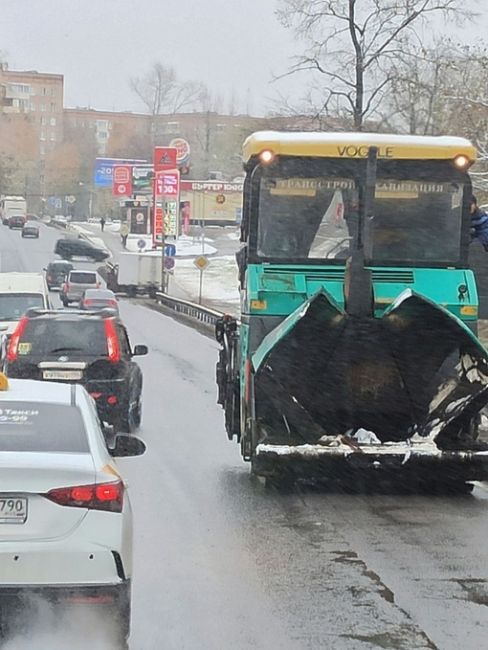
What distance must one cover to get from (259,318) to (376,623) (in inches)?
195

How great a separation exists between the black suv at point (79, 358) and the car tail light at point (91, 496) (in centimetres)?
931

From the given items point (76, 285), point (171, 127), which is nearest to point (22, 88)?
point (171, 127)

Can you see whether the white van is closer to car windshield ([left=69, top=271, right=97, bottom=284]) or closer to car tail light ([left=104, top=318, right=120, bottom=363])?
car tail light ([left=104, top=318, right=120, bottom=363])

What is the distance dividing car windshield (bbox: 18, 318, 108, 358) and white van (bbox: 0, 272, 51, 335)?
8947 mm

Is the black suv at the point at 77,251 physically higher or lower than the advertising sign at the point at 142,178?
lower

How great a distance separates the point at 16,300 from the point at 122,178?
88265mm

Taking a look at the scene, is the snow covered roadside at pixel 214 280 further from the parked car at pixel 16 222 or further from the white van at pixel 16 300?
the parked car at pixel 16 222

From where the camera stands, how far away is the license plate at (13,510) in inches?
230

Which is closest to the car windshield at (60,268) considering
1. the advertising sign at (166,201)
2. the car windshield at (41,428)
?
the advertising sign at (166,201)

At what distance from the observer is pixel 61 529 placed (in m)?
5.91

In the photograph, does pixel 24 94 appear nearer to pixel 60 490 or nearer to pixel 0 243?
pixel 0 243

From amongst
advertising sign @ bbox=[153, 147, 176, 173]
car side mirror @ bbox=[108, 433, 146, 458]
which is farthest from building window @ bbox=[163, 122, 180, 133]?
car side mirror @ bbox=[108, 433, 146, 458]

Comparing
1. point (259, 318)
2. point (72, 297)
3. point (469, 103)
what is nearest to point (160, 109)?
point (72, 297)

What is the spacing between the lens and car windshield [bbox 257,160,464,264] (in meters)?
12.0
